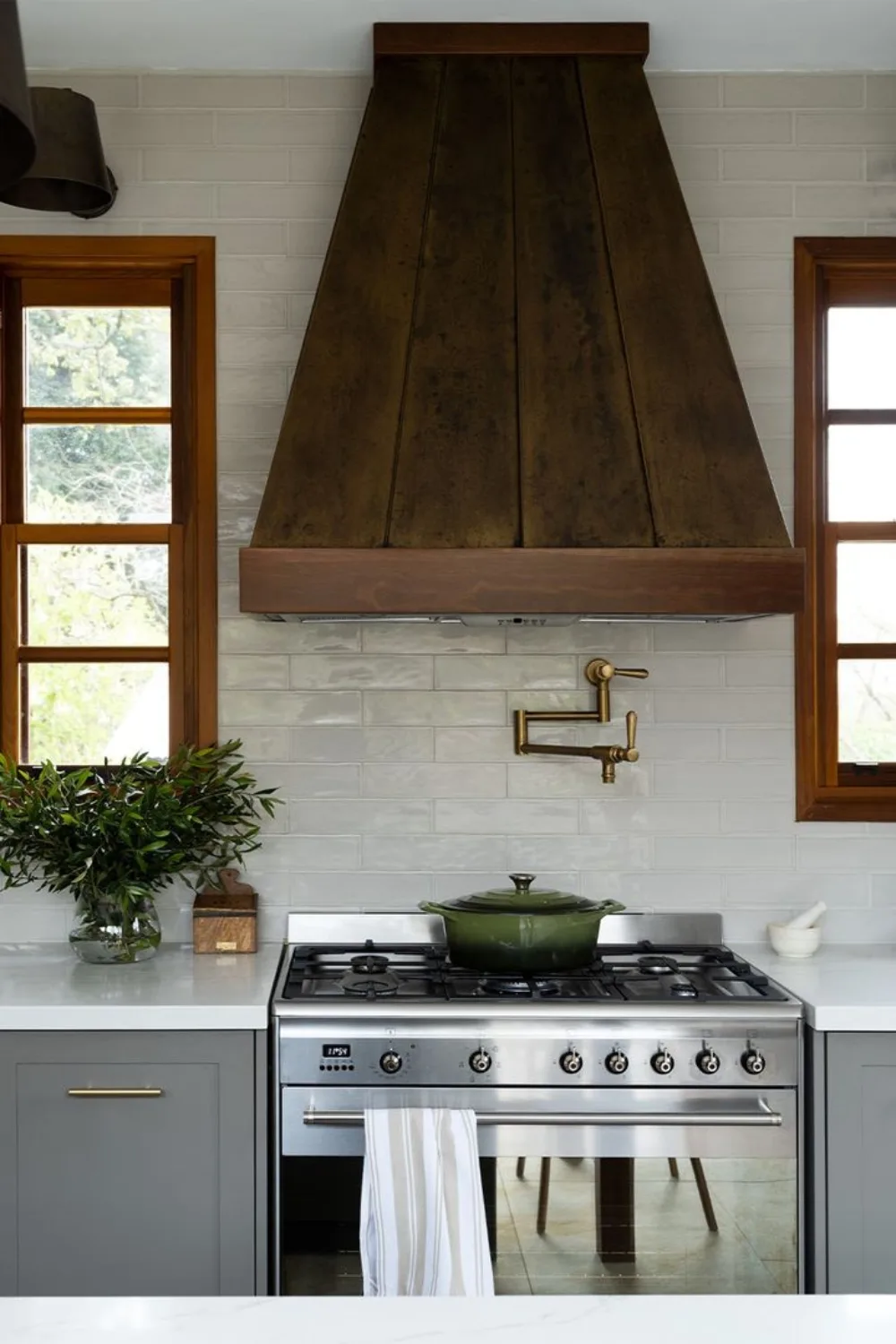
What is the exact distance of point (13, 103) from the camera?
0.93 metres

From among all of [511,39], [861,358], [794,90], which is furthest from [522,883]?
[794,90]

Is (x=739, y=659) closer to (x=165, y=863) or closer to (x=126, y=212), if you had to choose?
(x=165, y=863)

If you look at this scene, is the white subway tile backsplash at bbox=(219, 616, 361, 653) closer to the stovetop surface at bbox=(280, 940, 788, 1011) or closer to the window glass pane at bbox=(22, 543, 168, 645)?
the window glass pane at bbox=(22, 543, 168, 645)

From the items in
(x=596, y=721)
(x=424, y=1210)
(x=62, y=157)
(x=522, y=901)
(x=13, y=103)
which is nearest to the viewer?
(x=13, y=103)

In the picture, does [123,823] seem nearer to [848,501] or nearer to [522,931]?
[522,931]

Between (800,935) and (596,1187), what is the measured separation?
872 mm

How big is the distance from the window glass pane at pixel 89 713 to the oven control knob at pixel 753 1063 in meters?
1.61

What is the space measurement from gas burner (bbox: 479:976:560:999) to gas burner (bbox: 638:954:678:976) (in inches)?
9.7

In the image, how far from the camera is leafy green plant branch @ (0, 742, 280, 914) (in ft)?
9.37

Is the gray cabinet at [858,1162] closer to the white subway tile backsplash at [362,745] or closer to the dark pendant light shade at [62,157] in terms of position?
the white subway tile backsplash at [362,745]

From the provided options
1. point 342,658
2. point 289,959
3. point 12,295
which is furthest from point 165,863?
point 12,295

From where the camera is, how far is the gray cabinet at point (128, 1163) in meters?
2.52

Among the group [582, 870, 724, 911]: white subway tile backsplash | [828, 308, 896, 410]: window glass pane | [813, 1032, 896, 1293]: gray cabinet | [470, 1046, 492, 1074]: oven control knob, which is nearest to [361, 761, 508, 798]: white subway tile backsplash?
[582, 870, 724, 911]: white subway tile backsplash

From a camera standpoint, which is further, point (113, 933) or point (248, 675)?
point (248, 675)
